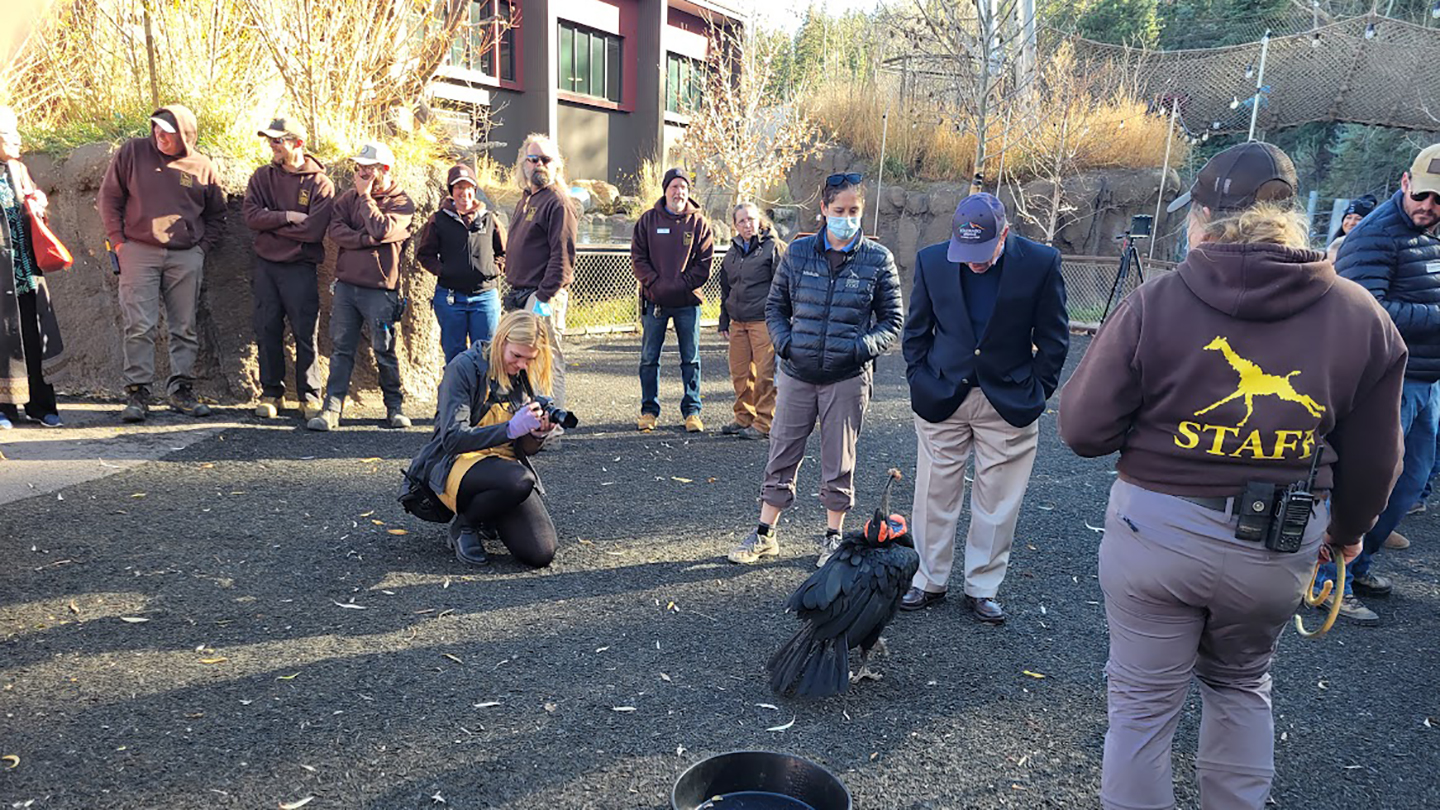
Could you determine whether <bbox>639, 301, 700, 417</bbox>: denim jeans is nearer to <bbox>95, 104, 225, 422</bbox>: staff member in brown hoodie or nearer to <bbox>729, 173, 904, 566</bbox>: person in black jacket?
<bbox>729, 173, 904, 566</bbox>: person in black jacket

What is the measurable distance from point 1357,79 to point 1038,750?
18.8 meters

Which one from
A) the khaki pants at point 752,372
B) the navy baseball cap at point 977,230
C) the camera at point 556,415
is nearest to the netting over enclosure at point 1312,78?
the khaki pants at point 752,372

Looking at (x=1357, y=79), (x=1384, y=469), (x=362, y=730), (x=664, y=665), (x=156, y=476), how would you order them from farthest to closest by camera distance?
(x=1357, y=79), (x=156, y=476), (x=664, y=665), (x=362, y=730), (x=1384, y=469)

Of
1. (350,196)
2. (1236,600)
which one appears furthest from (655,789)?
(350,196)

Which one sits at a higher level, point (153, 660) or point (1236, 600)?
point (1236, 600)

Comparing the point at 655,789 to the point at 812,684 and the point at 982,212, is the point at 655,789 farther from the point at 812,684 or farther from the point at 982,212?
the point at 982,212

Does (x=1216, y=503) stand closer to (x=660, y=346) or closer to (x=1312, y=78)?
(x=660, y=346)

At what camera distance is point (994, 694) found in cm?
Answer: 345

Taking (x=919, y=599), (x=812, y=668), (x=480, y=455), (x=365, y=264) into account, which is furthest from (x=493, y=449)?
(x=365, y=264)

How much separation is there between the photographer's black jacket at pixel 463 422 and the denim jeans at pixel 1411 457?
4015mm

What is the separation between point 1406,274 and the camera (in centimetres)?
402

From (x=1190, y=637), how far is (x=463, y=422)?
3288 millimetres

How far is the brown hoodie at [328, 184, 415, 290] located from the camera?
673 cm

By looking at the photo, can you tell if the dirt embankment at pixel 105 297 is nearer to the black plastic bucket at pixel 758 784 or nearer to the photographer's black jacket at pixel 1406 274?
the black plastic bucket at pixel 758 784
